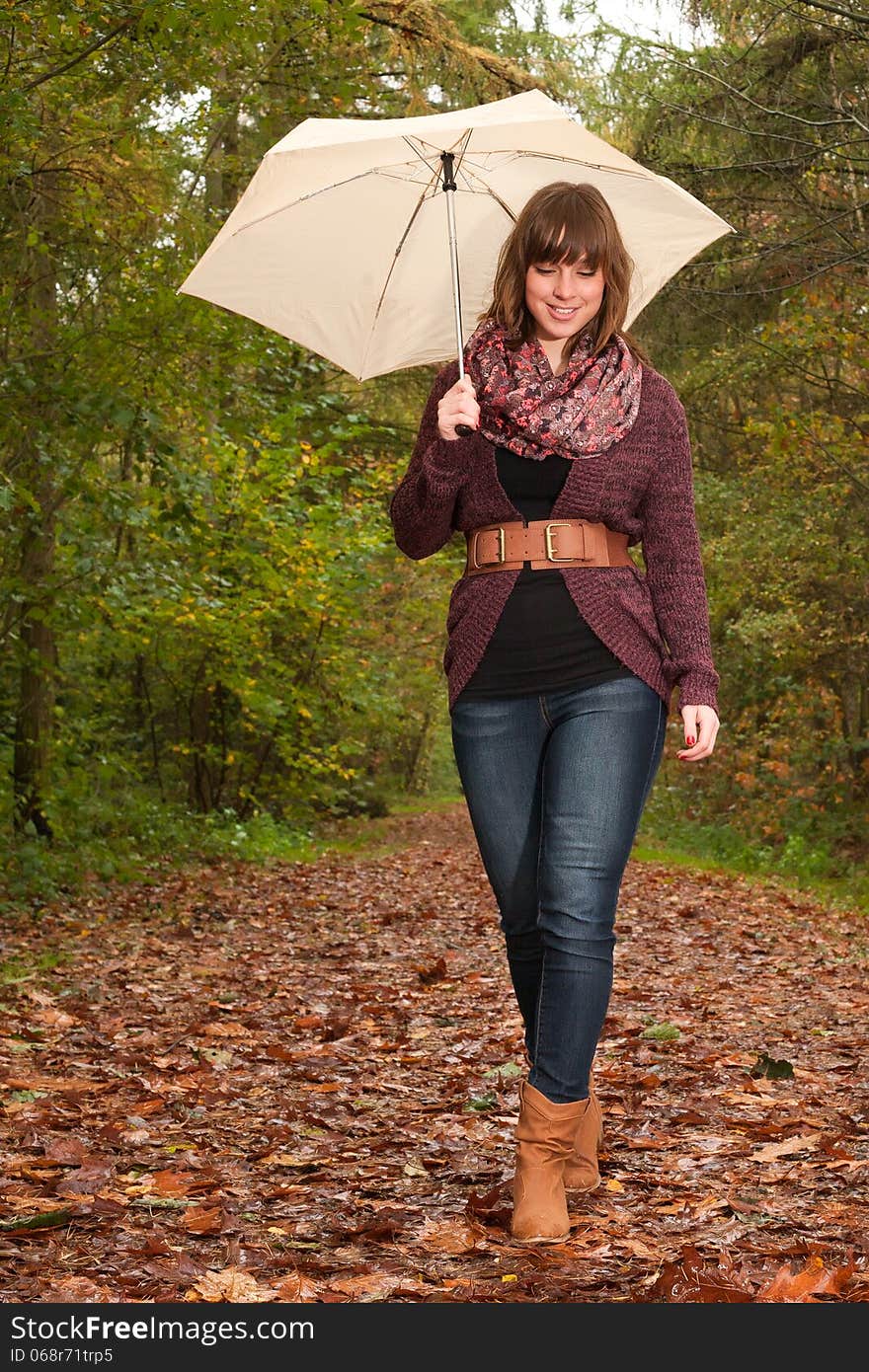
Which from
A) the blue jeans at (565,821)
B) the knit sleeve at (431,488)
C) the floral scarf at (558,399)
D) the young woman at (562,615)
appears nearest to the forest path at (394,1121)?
the young woman at (562,615)

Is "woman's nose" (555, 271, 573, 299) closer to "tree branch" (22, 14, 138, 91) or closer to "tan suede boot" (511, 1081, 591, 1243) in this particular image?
"tan suede boot" (511, 1081, 591, 1243)

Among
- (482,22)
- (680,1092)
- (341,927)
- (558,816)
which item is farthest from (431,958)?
(482,22)

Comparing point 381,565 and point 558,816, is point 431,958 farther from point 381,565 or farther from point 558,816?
point 381,565

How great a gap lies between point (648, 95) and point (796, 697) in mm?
8605

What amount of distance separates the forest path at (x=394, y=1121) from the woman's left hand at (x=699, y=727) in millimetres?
1094

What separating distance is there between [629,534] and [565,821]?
0.74 meters

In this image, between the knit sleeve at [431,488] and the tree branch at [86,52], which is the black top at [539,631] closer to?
the knit sleeve at [431,488]

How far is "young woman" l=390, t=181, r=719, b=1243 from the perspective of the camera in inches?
135

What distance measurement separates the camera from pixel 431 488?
357 cm

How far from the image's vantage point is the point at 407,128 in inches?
148

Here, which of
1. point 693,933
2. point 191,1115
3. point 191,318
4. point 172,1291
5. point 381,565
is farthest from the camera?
point 381,565

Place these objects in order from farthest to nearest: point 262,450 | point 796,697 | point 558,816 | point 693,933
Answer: point 796,697, point 262,450, point 693,933, point 558,816

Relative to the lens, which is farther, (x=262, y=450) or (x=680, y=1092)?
(x=262, y=450)

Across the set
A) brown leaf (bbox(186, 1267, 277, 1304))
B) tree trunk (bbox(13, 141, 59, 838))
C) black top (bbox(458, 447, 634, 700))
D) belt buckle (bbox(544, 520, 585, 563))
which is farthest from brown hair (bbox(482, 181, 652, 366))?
tree trunk (bbox(13, 141, 59, 838))
